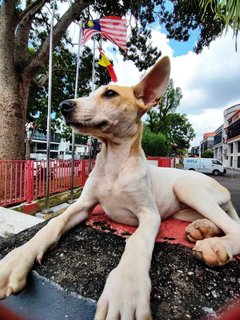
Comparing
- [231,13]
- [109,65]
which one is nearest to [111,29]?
[109,65]

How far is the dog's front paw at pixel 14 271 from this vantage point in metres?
0.92

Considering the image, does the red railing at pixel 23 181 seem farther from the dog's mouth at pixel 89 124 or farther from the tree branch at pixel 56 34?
the dog's mouth at pixel 89 124

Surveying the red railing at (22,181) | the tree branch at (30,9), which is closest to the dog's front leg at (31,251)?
the red railing at (22,181)

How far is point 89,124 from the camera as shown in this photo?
126 centimetres

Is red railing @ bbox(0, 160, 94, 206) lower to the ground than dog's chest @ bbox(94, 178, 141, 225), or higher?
lower

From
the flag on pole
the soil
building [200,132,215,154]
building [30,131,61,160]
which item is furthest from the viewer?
building [200,132,215,154]

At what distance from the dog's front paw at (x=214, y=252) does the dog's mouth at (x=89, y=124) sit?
30.5 inches

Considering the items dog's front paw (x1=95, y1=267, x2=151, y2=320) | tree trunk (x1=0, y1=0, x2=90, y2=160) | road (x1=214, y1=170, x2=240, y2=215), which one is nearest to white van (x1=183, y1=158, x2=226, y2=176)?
road (x1=214, y1=170, x2=240, y2=215)

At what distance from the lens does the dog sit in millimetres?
1005

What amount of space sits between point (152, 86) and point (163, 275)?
1098 mm

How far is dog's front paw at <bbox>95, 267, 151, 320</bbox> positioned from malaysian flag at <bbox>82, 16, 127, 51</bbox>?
23.9ft

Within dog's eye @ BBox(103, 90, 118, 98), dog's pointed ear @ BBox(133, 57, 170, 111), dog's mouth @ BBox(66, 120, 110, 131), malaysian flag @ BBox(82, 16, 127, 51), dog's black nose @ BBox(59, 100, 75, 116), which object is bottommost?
dog's mouth @ BBox(66, 120, 110, 131)

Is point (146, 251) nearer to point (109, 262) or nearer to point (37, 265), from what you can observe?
point (109, 262)

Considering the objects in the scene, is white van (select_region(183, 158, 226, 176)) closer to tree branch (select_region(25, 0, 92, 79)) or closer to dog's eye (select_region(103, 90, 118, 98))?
tree branch (select_region(25, 0, 92, 79))
